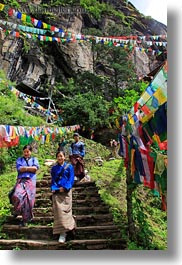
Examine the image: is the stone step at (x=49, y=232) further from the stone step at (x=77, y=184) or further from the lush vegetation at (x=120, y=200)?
the stone step at (x=77, y=184)

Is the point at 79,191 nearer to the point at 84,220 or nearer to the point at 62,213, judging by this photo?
the point at 84,220

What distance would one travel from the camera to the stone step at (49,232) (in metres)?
2.86

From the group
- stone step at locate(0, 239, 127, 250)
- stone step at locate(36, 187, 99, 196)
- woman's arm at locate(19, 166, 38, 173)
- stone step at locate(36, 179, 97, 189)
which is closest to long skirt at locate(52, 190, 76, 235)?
stone step at locate(0, 239, 127, 250)

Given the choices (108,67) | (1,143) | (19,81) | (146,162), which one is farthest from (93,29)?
(146,162)

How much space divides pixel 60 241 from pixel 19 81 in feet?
25.5

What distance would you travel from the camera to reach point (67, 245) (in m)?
2.67

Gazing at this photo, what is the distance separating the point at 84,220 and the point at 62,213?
1.57 feet

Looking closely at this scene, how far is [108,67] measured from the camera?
6582mm

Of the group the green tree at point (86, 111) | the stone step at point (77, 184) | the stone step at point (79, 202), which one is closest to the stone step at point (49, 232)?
the stone step at point (79, 202)

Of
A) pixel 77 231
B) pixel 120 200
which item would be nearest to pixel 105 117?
pixel 120 200

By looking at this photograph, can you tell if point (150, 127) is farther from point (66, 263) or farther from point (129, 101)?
point (129, 101)

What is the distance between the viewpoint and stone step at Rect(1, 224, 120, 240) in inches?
112

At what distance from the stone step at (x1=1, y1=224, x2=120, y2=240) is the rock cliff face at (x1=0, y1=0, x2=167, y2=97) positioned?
16.1ft

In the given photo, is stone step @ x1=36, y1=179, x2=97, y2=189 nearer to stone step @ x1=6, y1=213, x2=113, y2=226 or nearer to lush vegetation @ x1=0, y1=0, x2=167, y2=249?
lush vegetation @ x1=0, y1=0, x2=167, y2=249
